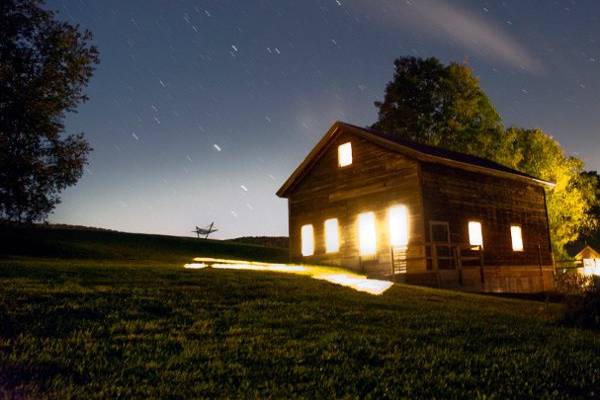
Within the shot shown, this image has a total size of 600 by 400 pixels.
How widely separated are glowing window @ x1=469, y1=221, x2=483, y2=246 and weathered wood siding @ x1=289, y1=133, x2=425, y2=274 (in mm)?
3969

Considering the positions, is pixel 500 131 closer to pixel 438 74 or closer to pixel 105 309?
pixel 438 74

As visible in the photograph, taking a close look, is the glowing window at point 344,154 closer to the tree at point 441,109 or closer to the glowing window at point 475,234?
the glowing window at point 475,234

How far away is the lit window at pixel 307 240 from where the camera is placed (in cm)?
2795

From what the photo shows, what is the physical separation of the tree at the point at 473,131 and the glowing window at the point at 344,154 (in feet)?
64.8

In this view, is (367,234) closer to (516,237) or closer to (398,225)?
(398,225)

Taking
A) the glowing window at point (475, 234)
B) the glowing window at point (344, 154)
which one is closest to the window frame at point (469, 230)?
the glowing window at point (475, 234)

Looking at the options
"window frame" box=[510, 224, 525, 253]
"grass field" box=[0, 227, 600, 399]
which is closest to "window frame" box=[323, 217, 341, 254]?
"window frame" box=[510, 224, 525, 253]

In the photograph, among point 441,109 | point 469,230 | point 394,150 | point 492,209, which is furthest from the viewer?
point 441,109

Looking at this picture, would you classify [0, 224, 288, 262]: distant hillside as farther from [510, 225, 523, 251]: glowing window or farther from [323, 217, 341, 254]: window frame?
[510, 225, 523, 251]: glowing window

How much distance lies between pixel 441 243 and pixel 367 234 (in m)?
4.01

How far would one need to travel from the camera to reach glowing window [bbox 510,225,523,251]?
1067 inches

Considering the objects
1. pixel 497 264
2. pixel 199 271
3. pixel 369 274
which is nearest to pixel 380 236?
pixel 369 274

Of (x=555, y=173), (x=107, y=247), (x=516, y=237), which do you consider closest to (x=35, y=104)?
(x=107, y=247)

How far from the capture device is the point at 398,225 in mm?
23234
